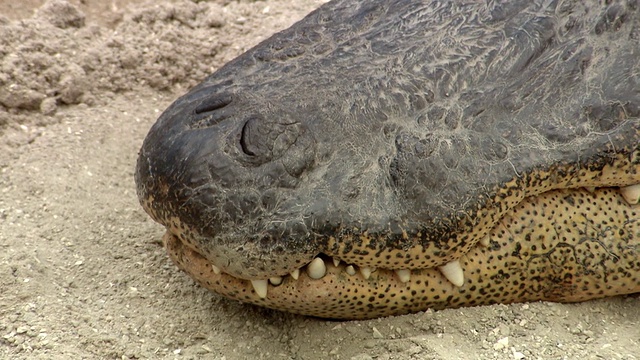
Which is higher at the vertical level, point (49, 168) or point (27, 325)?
point (49, 168)

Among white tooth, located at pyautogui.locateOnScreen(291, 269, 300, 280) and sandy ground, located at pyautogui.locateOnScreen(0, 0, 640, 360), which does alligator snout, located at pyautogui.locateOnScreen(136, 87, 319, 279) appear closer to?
white tooth, located at pyautogui.locateOnScreen(291, 269, 300, 280)

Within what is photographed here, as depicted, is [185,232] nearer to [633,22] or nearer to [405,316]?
[405,316]

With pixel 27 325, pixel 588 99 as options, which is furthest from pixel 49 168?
pixel 588 99

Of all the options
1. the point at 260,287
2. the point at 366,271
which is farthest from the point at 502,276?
the point at 260,287

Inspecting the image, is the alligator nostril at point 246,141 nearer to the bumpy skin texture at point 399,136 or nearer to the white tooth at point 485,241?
the bumpy skin texture at point 399,136

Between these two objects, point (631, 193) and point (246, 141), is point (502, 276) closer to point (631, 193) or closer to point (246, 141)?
point (631, 193)

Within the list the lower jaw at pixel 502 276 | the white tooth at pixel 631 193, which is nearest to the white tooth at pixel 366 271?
the lower jaw at pixel 502 276
